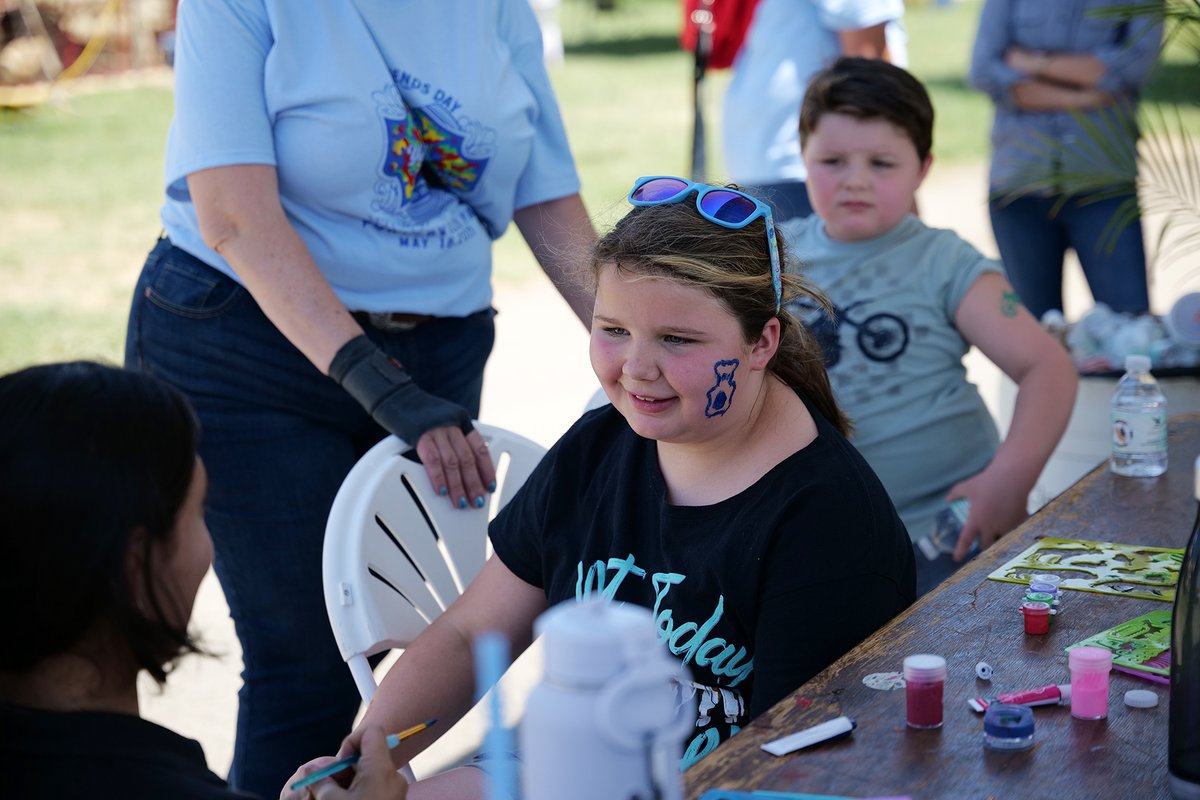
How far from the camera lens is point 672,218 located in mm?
1924

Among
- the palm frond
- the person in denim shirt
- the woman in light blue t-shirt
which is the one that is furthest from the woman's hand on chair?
the person in denim shirt

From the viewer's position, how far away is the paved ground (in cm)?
358

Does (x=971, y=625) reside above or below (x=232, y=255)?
below

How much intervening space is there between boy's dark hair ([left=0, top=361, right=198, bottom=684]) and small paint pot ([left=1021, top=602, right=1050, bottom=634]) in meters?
Result: 1.00

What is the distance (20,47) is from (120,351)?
9.23m

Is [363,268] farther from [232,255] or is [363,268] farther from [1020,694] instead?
[1020,694]

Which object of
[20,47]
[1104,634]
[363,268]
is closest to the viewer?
[1104,634]

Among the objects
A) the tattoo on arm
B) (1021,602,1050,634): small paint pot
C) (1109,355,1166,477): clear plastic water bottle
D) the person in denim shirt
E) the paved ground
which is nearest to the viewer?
(1021,602,1050,634): small paint pot

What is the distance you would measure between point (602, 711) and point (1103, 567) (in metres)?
1.24

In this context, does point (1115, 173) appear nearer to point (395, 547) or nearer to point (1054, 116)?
point (1054, 116)

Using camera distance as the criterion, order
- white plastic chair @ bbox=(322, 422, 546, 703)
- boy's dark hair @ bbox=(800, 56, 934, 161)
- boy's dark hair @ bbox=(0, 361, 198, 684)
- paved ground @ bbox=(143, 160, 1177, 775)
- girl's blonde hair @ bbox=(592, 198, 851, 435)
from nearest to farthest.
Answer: boy's dark hair @ bbox=(0, 361, 198, 684) → girl's blonde hair @ bbox=(592, 198, 851, 435) → white plastic chair @ bbox=(322, 422, 546, 703) → boy's dark hair @ bbox=(800, 56, 934, 161) → paved ground @ bbox=(143, 160, 1177, 775)

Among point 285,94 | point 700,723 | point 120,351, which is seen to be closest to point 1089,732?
point 700,723

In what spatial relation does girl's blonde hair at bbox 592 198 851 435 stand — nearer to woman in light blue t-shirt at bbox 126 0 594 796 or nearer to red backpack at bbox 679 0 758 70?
woman in light blue t-shirt at bbox 126 0 594 796

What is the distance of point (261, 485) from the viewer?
240 cm
